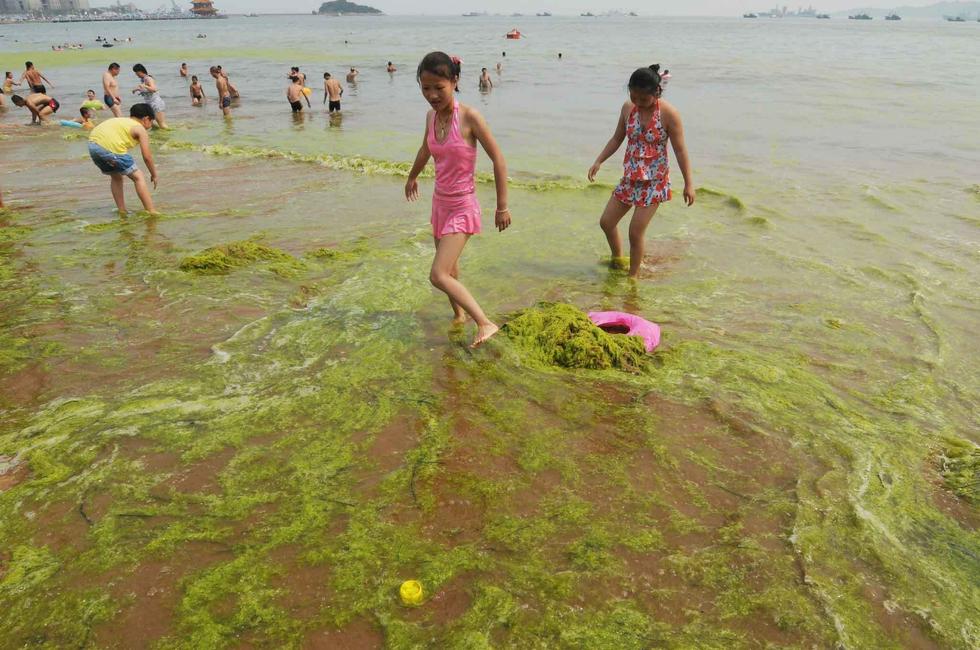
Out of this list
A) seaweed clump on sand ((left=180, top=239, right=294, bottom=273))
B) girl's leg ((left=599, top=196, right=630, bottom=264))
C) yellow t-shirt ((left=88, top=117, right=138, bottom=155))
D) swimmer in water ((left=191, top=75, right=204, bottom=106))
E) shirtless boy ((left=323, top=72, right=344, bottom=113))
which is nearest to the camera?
girl's leg ((left=599, top=196, right=630, bottom=264))

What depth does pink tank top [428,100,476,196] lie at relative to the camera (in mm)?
→ 3975

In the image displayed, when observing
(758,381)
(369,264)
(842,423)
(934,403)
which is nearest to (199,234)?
(369,264)

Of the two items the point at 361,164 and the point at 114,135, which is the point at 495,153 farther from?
the point at 361,164

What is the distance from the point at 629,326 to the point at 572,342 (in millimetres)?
626

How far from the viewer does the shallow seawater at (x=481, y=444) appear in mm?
2338

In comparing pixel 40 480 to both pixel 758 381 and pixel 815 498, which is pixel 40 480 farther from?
pixel 758 381

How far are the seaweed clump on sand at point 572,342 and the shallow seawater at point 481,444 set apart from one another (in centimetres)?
13

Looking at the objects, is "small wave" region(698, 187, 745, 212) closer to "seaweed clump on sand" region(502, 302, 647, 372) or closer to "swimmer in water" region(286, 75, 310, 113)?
"seaweed clump on sand" region(502, 302, 647, 372)

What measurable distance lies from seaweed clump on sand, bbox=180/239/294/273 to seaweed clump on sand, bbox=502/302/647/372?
3.05 meters

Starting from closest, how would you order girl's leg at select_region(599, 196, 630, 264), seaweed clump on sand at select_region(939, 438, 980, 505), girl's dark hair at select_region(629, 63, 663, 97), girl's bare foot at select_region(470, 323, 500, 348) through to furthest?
1. seaweed clump on sand at select_region(939, 438, 980, 505)
2. girl's bare foot at select_region(470, 323, 500, 348)
3. girl's dark hair at select_region(629, 63, 663, 97)
4. girl's leg at select_region(599, 196, 630, 264)

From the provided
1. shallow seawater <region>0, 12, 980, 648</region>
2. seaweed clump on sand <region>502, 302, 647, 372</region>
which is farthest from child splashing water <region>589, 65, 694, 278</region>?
seaweed clump on sand <region>502, 302, 647, 372</region>

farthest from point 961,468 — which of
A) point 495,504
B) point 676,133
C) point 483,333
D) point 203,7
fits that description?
point 203,7

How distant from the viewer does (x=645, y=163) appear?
5.36 metres

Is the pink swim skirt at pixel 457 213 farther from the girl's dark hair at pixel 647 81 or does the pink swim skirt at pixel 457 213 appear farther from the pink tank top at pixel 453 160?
the girl's dark hair at pixel 647 81
